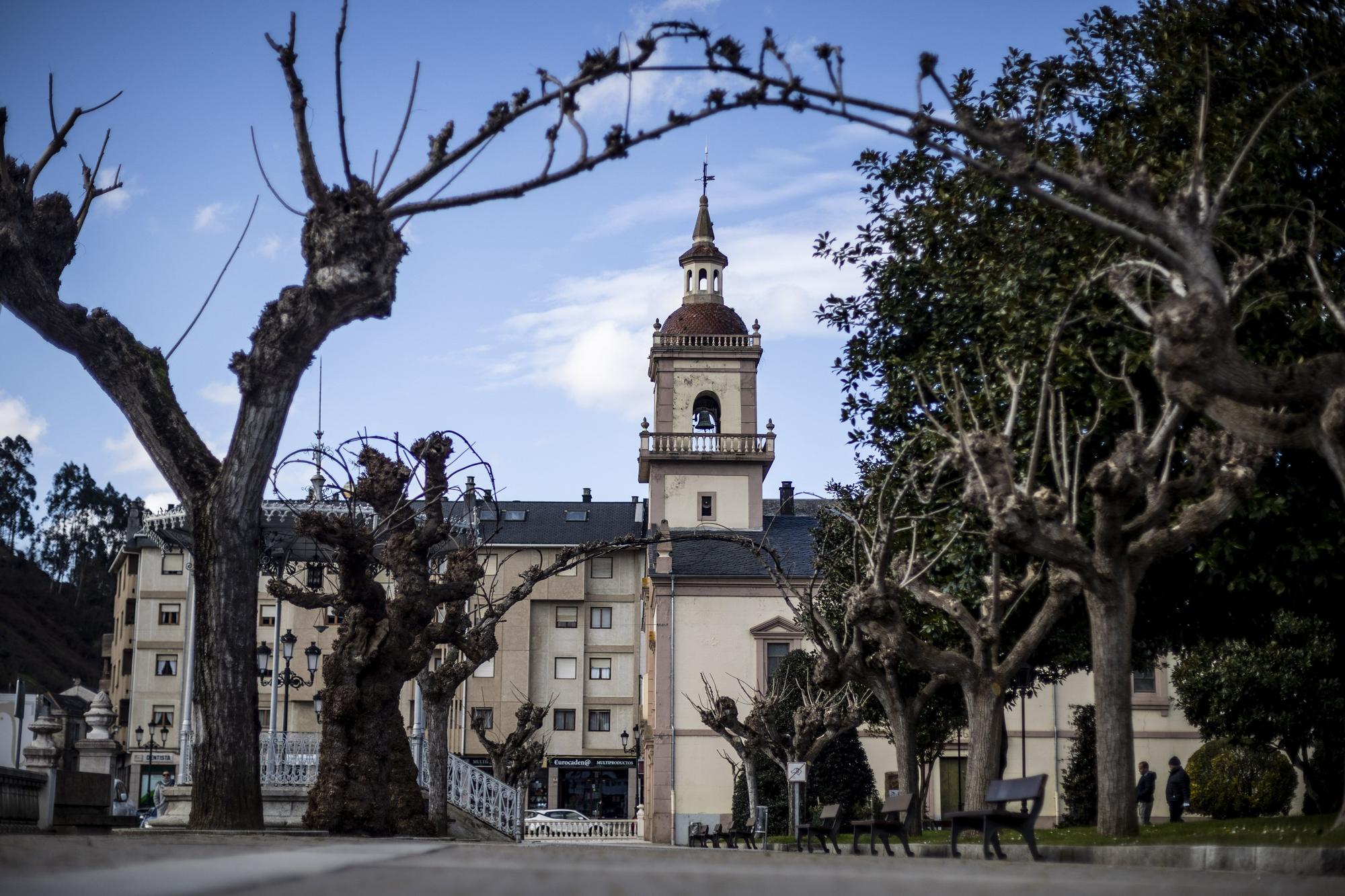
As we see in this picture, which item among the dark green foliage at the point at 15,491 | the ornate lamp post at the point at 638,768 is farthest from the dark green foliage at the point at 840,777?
the dark green foliage at the point at 15,491

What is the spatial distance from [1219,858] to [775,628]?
43589mm

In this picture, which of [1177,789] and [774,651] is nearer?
[1177,789]

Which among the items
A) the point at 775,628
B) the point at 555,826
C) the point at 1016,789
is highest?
Result: the point at 775,628

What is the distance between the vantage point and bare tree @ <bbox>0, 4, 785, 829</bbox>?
13148 millimetres

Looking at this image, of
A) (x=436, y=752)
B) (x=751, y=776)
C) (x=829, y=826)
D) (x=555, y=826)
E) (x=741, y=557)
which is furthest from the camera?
(x=741, y=557)

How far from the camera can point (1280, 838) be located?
1266 centimetres

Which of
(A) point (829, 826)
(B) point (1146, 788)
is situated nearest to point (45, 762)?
(A) point (829, 826)

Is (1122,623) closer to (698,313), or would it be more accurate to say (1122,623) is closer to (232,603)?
(232,603)

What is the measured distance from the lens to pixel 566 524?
7762 centimetres

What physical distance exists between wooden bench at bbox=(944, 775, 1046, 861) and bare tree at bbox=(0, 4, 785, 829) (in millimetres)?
6635

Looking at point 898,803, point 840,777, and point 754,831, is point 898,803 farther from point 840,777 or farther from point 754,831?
point 840,777

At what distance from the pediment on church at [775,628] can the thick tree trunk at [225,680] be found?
4177 cm

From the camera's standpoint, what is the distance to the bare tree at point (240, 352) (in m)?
13.1

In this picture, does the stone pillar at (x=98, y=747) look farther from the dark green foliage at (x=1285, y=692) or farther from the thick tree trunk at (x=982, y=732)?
the dark green foliage at (x=1285, y=692)
